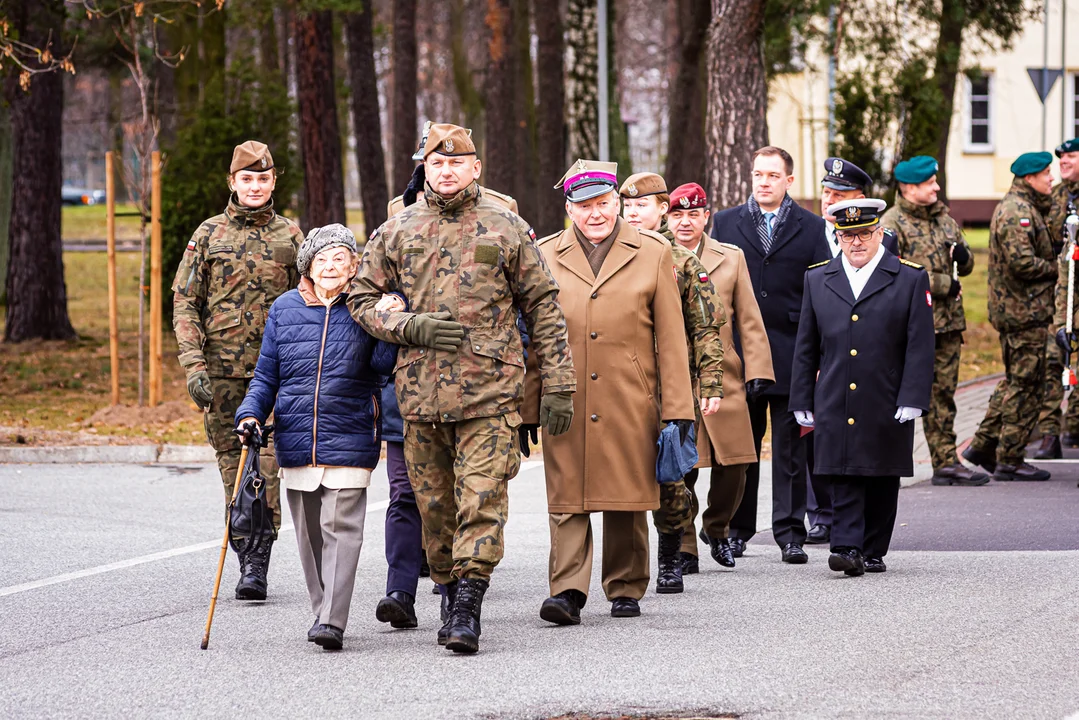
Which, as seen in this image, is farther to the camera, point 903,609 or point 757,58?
point 757,58

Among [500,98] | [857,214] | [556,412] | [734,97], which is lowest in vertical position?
[556,412]

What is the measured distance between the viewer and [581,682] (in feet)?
19.5

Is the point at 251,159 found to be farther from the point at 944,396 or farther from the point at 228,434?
the point at 944,396

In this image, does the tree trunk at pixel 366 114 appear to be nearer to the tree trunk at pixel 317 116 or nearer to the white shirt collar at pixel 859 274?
the tree trunk at pixel 317 116

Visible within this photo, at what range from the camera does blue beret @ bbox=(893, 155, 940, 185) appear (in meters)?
10.7

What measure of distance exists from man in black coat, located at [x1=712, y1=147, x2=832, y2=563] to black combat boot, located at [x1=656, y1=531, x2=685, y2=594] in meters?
1.09

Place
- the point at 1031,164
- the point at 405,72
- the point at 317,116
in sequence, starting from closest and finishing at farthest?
1. the point at 1031,164
2. the point at 317,116
3. the point at 405,72

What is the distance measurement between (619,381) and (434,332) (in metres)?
1.11

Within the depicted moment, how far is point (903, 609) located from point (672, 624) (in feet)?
3.49

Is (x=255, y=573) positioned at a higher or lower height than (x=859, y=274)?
lower

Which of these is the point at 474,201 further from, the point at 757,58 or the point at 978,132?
the point at 978,132

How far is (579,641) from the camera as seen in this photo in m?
6.71

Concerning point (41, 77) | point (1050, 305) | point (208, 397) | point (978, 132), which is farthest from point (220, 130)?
point (978, 132)

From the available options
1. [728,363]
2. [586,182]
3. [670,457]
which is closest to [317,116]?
[728,363]
